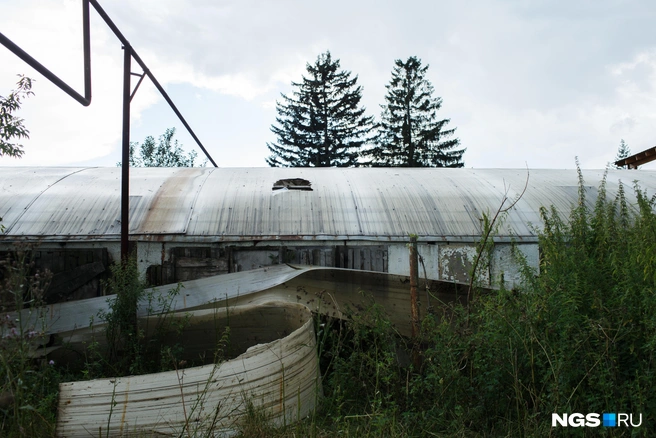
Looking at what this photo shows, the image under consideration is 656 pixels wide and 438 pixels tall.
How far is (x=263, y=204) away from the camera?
7.72 m

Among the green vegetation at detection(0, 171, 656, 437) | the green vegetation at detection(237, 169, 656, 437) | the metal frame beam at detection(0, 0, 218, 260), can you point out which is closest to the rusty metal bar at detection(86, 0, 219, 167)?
the metal frame beam at detection(0, 0, 218, 260)

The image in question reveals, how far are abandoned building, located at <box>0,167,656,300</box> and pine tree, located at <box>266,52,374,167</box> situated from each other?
2622 cm

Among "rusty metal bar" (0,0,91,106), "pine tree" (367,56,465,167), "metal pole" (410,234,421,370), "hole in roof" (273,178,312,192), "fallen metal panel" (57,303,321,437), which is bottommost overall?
"fallen metal panel" (57,303,321,437)

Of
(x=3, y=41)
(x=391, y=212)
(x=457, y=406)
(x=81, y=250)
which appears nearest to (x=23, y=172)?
(x=81, y=250)

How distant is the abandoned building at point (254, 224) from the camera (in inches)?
268

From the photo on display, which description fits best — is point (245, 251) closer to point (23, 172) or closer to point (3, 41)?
point (3, 41)

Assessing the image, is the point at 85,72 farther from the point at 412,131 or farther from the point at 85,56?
the point at 412,131

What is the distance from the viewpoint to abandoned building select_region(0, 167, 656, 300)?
681 centimetres

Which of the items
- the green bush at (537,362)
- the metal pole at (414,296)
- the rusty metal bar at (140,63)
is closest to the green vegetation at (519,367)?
the green bush at (537,362)

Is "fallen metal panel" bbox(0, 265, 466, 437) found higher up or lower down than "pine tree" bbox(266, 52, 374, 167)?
lower down

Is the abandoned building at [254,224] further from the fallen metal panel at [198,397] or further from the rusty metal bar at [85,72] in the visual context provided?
the fallen metal panel at [198,397]

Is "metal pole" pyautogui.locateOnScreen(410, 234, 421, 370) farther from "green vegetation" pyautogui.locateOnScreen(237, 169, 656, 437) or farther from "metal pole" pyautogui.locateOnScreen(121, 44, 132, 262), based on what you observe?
"metal pole" pyautogui.locateOnScreen(121, 44, 132, 262)

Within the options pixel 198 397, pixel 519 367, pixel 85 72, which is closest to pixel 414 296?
pixel 519 367

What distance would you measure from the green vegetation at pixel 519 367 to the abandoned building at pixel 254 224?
1934 mm
